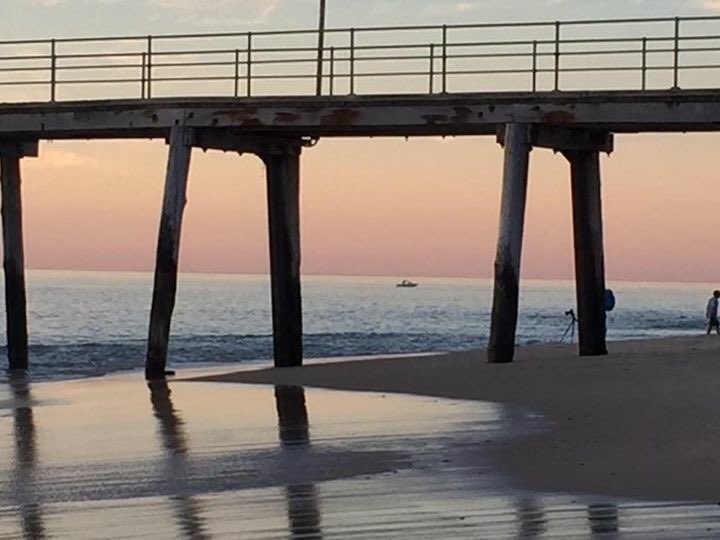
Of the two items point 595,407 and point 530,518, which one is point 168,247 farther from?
point 530,518

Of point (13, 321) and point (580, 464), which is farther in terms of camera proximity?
point (13, 321)

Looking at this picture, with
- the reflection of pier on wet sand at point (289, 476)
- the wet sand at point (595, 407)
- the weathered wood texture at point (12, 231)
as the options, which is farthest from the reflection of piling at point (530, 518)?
the weathered wood texture at point (12, 231)

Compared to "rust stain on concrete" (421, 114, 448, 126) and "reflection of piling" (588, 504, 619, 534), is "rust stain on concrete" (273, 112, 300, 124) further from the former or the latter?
"reflection of piling" (588, 504, 619, 534)

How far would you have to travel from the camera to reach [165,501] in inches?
416

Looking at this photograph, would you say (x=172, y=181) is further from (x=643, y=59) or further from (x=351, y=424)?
(x=351, y=424)

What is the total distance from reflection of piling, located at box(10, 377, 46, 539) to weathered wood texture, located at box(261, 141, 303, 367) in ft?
19.9

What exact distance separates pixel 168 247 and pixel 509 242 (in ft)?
17.7

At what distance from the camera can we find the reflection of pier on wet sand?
944 cm

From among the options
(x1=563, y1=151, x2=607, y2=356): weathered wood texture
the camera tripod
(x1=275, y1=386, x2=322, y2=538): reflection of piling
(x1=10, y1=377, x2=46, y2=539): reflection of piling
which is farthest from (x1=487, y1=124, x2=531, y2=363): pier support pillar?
the camera tripod

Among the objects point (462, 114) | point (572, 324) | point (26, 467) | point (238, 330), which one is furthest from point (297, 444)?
point (238, 330)

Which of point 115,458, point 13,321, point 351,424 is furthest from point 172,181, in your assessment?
point 115,458

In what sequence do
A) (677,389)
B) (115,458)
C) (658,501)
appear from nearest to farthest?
(658,501) < (115,458) < (677,389)

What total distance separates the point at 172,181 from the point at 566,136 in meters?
6.19

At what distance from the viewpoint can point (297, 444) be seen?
539 inches
